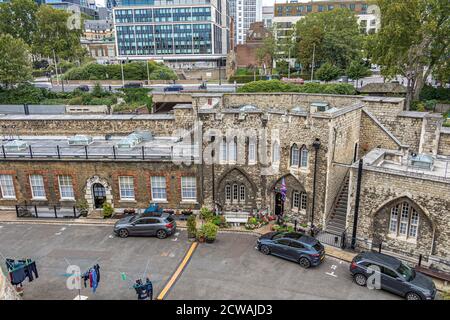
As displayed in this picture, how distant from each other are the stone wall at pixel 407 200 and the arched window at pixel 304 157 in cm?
343

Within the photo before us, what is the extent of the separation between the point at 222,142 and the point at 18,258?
48.1 feet

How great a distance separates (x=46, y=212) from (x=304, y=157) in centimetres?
1947

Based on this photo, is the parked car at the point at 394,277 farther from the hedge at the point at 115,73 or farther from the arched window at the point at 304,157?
the hedge at the point at 115,73

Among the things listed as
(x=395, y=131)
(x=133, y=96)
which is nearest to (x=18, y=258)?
(x=395, y=131)

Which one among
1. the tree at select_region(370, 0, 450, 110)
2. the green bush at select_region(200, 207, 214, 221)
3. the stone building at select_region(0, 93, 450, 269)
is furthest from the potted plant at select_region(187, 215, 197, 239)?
the tree at select_region(370, 0, 450, 110)

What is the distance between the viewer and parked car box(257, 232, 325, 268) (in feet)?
64.5

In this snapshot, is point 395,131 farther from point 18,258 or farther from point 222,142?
point 18,258

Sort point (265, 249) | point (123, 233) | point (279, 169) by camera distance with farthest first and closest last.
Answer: point (279, 169)
point (123, 233)
point (265, 249)

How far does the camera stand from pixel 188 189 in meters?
26.5

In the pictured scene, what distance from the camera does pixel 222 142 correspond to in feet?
83.7

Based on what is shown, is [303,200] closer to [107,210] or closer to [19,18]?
[107,210]

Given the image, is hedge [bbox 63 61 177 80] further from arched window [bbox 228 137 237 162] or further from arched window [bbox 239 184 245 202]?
arched window [bbox 239 184 245 202]

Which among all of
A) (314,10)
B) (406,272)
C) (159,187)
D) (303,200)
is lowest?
(406,272)

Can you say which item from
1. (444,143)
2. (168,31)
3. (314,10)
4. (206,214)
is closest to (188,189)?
(206,214)
